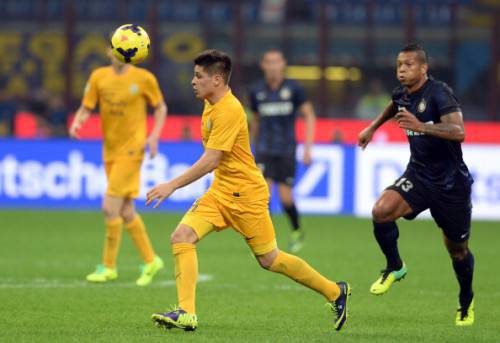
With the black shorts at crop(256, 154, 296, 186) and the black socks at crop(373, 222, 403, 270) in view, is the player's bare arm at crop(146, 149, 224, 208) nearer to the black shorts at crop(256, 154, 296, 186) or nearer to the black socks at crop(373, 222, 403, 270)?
the black socks at crop(373, 222, 403, 270)

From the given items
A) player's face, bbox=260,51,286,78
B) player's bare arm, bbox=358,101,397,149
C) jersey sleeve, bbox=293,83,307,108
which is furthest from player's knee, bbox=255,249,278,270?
jersey sleeve, bbox=293,83,307,108

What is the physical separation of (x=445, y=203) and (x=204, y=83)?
2.06 m

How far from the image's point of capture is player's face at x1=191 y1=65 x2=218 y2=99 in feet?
27.2

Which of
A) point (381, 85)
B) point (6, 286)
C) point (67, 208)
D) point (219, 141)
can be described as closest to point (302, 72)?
point (381, 85)

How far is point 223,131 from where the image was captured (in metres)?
8.22

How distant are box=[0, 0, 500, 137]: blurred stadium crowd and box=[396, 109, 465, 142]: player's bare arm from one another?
1548cm

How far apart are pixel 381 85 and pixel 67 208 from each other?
7694mm

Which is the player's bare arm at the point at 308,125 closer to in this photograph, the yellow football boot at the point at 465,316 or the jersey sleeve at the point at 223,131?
the yellow football boot at the point at 465,316

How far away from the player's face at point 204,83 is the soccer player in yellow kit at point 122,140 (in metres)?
3.23

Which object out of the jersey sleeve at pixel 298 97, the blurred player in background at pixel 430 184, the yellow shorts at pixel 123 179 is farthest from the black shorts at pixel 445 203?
the jersey sleeve at pixel 298 97

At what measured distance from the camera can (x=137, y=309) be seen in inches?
372

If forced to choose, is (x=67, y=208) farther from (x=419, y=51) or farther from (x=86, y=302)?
(x=419, y=51)

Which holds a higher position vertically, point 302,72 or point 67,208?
point 302,72

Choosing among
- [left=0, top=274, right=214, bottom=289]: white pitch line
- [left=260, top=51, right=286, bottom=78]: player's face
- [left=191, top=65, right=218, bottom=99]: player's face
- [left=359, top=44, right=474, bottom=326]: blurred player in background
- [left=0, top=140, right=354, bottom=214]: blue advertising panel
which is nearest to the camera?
[left=191, top=65, right=218, bottom=99]: player's face
